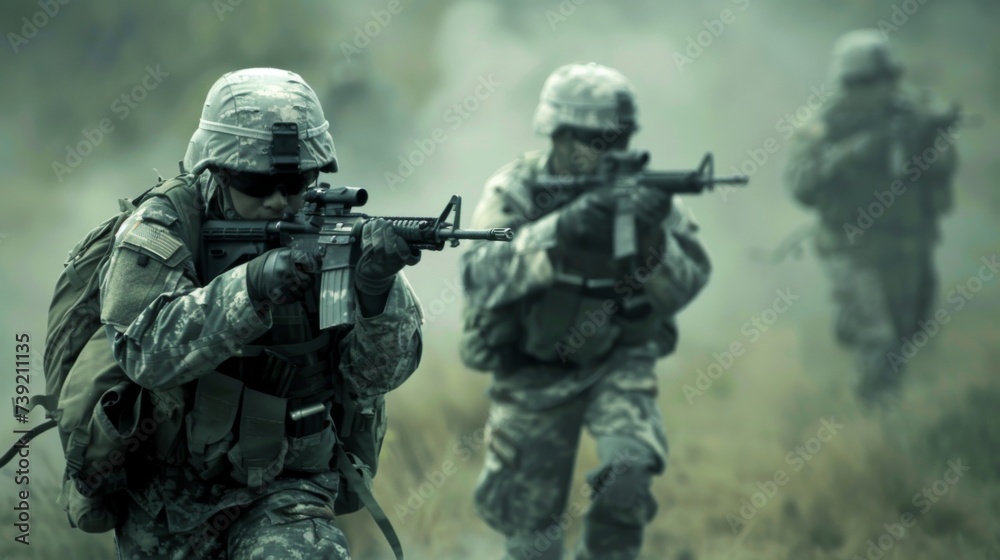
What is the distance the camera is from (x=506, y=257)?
8.41m

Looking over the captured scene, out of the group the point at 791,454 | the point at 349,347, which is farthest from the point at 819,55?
the point at 349,347

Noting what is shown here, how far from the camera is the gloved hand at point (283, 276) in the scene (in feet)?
15.5

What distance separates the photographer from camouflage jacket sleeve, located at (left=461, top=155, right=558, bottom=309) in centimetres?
830

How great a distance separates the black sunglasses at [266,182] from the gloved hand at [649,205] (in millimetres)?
3205

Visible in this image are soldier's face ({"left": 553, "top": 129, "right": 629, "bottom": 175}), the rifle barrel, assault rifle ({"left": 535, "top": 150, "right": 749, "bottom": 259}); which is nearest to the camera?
the rifle barrel

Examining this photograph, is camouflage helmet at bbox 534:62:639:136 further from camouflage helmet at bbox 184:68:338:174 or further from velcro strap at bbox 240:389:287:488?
velcro strap at bbox 240:389:287:488

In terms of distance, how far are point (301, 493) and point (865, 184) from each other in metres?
9.47

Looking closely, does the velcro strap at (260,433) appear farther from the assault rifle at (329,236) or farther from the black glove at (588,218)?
the black glove at (588,218)

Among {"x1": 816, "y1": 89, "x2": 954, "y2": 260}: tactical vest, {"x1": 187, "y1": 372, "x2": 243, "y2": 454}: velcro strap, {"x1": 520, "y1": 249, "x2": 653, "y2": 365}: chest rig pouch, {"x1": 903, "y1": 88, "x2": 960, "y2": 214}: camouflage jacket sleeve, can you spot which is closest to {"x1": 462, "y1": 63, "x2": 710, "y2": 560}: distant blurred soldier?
{"x1": 520, "y1": 249, "x2": 653, "y2": 365}: chest rig pouch

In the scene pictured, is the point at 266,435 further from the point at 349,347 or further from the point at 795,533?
the point at 795,533

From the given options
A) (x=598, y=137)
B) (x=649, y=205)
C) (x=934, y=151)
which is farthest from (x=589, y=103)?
(x=934, y=151)

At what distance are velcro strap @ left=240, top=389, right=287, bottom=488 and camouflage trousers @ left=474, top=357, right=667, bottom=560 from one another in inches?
134

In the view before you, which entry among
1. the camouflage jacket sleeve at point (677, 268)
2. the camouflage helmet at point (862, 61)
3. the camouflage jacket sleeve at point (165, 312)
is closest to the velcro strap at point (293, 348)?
the camouflage jacket sleeve at point (165, 312)

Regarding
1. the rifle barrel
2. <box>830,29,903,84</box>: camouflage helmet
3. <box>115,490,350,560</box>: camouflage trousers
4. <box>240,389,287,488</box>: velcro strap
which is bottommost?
<box>115,490,350,560</box>: camouflage trousers
